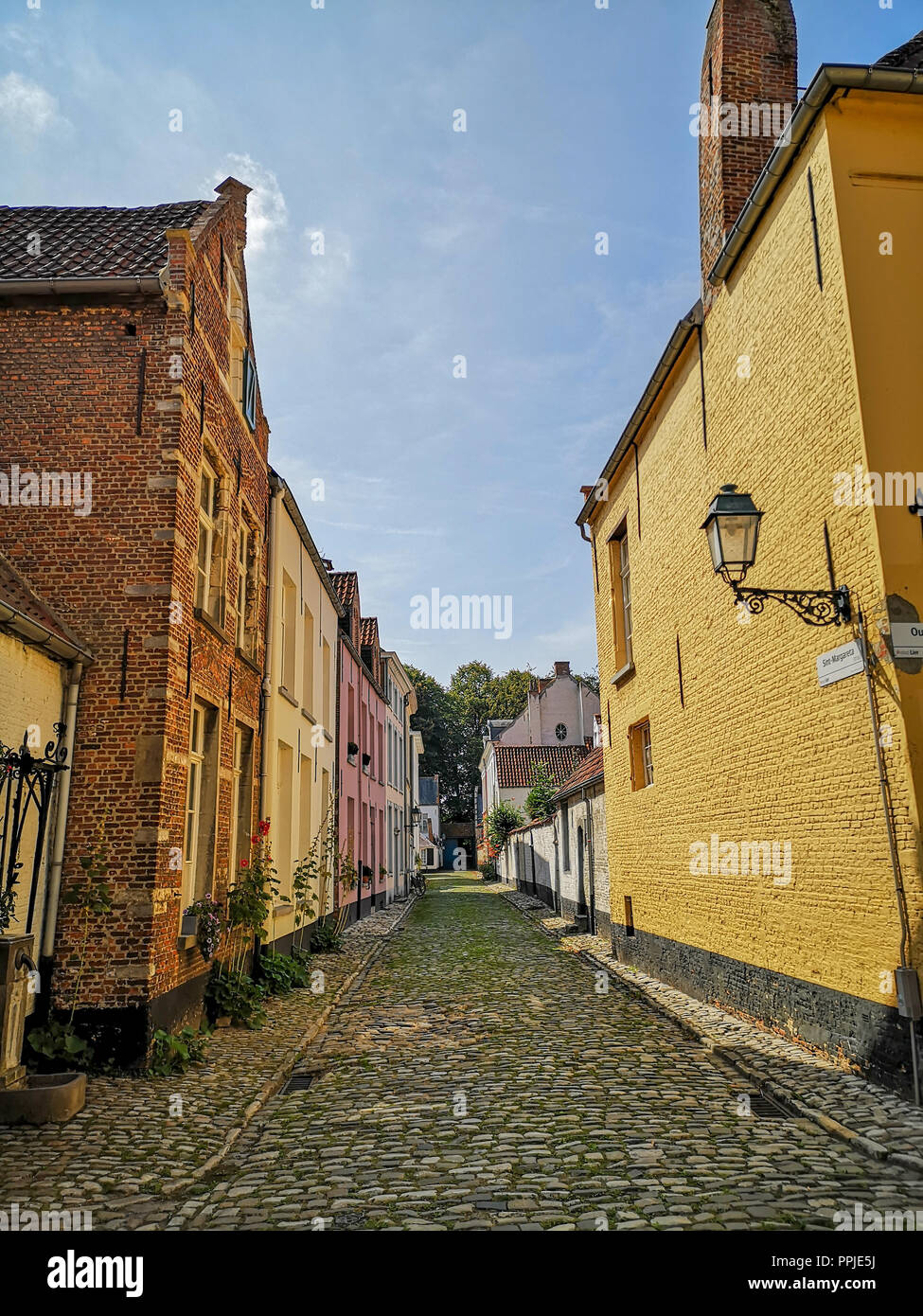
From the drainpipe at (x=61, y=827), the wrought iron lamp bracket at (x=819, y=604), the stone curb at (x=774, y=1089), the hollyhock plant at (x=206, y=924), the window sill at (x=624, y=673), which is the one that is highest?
the window sill at (x=624, y=673)

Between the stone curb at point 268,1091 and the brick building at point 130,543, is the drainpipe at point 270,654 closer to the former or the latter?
the brick building at point 130,543

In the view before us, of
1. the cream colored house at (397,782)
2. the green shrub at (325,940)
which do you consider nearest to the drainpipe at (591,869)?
the green shrub at (325,940)

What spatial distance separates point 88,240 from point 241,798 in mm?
6501

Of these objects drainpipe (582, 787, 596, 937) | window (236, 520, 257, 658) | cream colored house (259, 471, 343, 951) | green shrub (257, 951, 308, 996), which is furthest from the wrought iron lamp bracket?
drainpipe (582, 787, 596, 937)

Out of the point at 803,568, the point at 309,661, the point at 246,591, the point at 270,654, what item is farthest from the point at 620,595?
the point at 803,568

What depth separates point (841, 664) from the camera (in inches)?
255

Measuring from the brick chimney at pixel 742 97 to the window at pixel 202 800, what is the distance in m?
6.93

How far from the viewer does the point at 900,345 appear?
21.1 feet

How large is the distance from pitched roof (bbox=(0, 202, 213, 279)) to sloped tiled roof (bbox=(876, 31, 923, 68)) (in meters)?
6.61

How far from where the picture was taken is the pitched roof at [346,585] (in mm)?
21625

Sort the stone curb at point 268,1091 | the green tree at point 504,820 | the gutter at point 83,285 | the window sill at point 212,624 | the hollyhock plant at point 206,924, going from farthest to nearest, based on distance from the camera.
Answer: the green tree at point 504,820 < the window sill at point 212,624 < the hollyhock plant at point 206,924 < the gutter at point 83,285 < the stone curb at point 268,1091

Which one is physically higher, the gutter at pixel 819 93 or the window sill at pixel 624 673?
the gutter at pixel 819 93

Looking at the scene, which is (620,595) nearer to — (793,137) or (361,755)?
(793,137)

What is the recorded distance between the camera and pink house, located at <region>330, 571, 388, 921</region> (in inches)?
800
